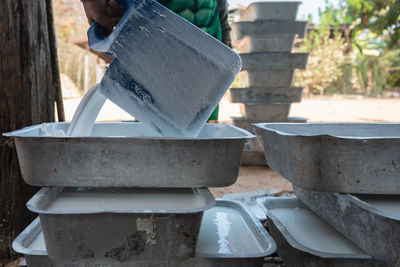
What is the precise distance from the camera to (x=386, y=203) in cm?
129

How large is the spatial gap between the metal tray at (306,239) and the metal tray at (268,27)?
3.06 meters

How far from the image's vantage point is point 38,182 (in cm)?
125

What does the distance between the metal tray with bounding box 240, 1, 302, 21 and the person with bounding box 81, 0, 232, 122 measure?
1965mm

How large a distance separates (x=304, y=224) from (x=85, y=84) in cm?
1331

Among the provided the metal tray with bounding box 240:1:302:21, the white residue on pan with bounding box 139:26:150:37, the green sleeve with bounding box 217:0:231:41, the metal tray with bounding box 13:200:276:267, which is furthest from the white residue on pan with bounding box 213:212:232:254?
the metal tray with bounding box 240:1:302:21

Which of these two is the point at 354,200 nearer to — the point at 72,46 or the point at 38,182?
the point at 38,182

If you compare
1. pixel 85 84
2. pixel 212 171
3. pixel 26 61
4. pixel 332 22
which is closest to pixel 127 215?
pixel 212 171

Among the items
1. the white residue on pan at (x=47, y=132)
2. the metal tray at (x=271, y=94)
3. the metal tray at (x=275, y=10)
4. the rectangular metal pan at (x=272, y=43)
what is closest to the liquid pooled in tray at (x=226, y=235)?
the white residue on pan at (x=47, y=132)

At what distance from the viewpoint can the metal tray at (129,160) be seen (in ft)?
3.92

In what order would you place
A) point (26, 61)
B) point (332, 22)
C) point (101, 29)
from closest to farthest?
point (101, 29)
point (26, 61)
point (332, 22)

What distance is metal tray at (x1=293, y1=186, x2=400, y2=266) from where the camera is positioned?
1.09 metres

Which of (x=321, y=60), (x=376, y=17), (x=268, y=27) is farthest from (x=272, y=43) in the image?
(x=376, y=17)

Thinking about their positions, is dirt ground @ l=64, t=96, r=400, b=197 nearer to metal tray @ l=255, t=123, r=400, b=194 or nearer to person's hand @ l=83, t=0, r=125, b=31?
person's hand @ l=83, t=0, r=125, b=31

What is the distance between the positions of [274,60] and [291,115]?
5.04 m
